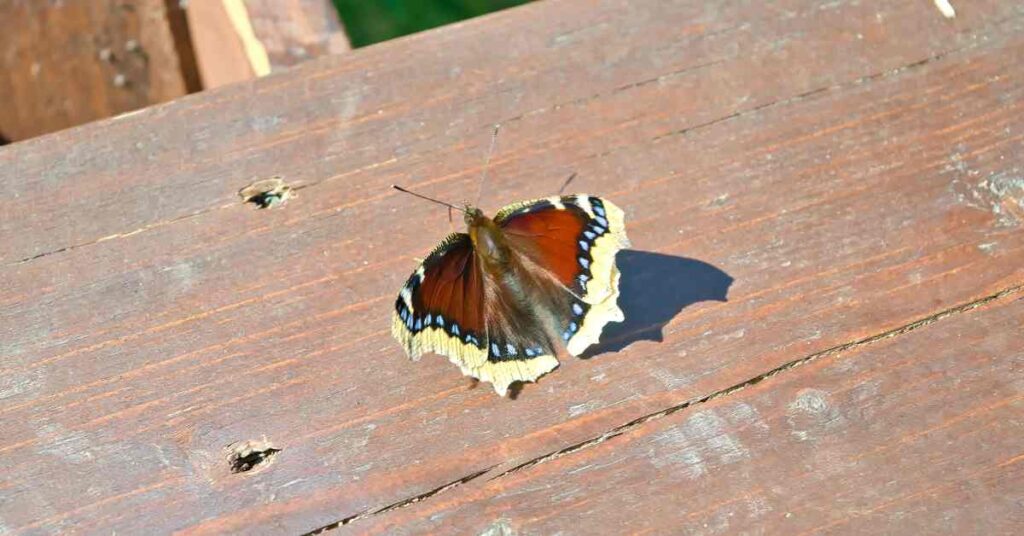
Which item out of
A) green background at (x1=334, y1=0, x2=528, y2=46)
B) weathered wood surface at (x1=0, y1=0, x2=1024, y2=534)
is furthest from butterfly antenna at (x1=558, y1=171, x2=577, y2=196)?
green background at (x1=334, y1=0, x2=528, y2=46)

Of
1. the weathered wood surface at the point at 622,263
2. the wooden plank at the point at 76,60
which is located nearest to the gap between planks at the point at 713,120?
the weathered wood surface at the point at 622,263

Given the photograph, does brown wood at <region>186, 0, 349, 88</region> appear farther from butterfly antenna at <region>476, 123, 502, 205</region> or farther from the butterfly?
the butterfly

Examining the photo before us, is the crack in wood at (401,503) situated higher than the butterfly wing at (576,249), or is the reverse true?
the butterfly wing at (576,249)

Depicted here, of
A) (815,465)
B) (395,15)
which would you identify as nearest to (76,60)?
(395,15)

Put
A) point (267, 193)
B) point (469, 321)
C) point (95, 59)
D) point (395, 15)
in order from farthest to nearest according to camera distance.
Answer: point (395, 15) < point (95, 59) < point (267, 193) < point (469, 321)

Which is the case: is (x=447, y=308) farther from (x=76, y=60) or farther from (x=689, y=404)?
(x=76, y=60)

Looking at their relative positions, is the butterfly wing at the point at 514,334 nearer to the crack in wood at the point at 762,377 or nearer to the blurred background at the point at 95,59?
the crack in wood at the point at 762,377
